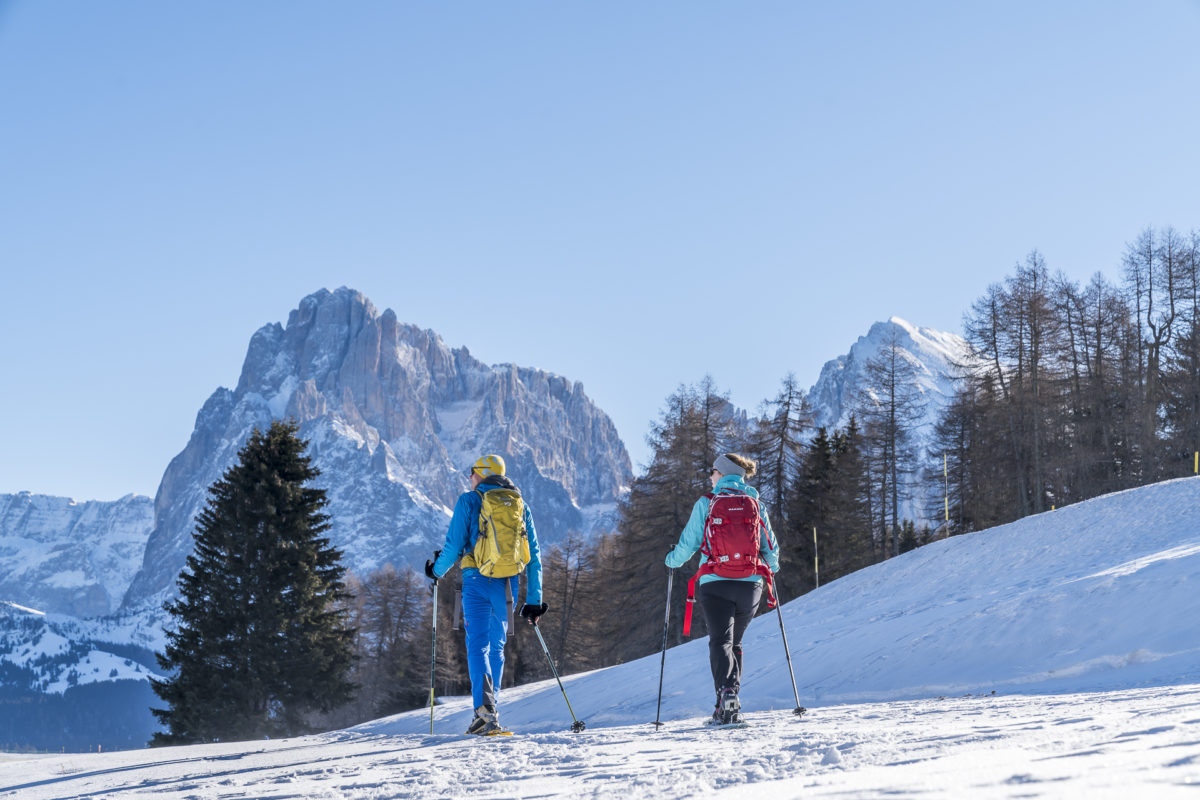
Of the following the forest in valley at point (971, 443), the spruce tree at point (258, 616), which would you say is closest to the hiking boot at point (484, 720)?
the spruce tree at point (258, 616)

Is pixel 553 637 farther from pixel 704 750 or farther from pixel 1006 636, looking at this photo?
pixel 704 750

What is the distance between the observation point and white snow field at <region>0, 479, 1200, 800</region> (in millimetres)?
3598

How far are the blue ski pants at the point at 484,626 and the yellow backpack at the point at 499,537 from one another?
10 centimetres

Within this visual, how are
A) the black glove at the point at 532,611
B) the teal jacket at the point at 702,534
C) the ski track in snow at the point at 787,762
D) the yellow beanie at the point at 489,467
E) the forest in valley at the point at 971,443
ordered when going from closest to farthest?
the ski track in snow at the point at 787,762 < the teal jacket at the point at 702,534 < the black glove at the point at 532,611 < the yellow beanie at the point at 489,467 < the forest in valley at the point at 971,443

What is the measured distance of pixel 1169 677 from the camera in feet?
23.9

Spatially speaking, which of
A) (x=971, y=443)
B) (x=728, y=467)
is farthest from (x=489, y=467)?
(x=971, y=443)

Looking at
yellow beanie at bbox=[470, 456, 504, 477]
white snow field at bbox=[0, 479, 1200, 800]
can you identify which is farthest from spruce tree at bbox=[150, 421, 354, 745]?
yellow beanie at bbox=[470, 456, 504, 477]

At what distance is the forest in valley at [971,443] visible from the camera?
33.4m

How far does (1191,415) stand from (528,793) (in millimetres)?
34485

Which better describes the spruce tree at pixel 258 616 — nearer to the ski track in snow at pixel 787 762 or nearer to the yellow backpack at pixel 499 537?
the ski track in snow at pixel 787 762

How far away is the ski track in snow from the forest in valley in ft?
79.6

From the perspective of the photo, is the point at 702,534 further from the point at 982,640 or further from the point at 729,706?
the point at 982,640

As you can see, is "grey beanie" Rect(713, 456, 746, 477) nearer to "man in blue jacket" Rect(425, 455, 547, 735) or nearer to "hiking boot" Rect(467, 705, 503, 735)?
"man in blue jacket" Rect(425, 455, 547, 735)

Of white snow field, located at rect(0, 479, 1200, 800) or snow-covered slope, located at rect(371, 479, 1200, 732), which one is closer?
white snow field, located at rect(0, 479, 1200, 800)
